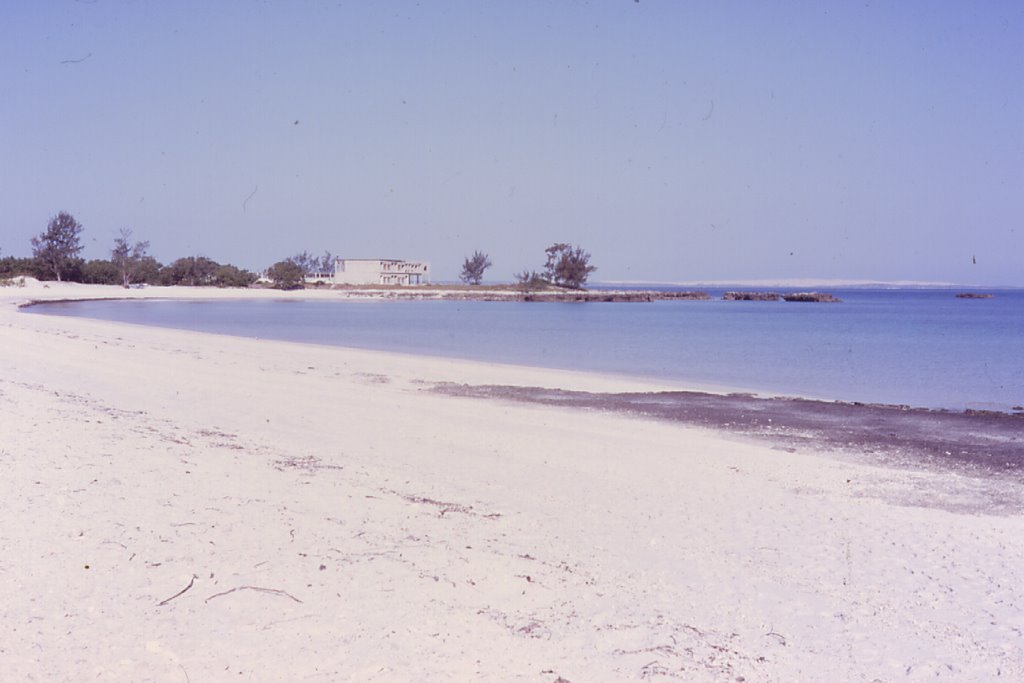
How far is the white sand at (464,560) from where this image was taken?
4.09 meters

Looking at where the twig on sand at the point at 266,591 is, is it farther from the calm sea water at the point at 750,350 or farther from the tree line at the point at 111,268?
the tree line at the point at 111,268

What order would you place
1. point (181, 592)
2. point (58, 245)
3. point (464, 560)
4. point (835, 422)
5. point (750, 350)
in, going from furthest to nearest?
point (58, 245) < point (750, 350) < point (835, 422) < point (464, 560) < point (181, 592)

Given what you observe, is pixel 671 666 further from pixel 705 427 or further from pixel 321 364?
pixel 321 364

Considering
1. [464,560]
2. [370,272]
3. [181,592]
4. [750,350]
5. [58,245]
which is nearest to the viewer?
[181,592]

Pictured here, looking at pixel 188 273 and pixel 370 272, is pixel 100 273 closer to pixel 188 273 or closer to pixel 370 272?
pixel 188 273

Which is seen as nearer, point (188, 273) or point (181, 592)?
point (181, 592)

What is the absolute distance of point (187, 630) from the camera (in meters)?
4.11

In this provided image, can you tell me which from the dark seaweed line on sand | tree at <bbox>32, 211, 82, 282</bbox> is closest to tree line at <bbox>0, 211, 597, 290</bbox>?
tree at <bbox>32, 211, 82, 282</bbox>

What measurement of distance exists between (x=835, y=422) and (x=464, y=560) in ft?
33.5

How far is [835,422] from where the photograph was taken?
13828mm

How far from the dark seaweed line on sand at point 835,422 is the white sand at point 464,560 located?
1.70m

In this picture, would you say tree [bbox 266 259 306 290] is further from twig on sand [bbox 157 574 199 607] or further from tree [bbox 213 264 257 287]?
twig on sand [bbox 157 574 199 607]

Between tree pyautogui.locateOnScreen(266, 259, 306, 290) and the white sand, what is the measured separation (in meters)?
98.1

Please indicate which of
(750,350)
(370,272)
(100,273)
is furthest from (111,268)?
(750,350)
